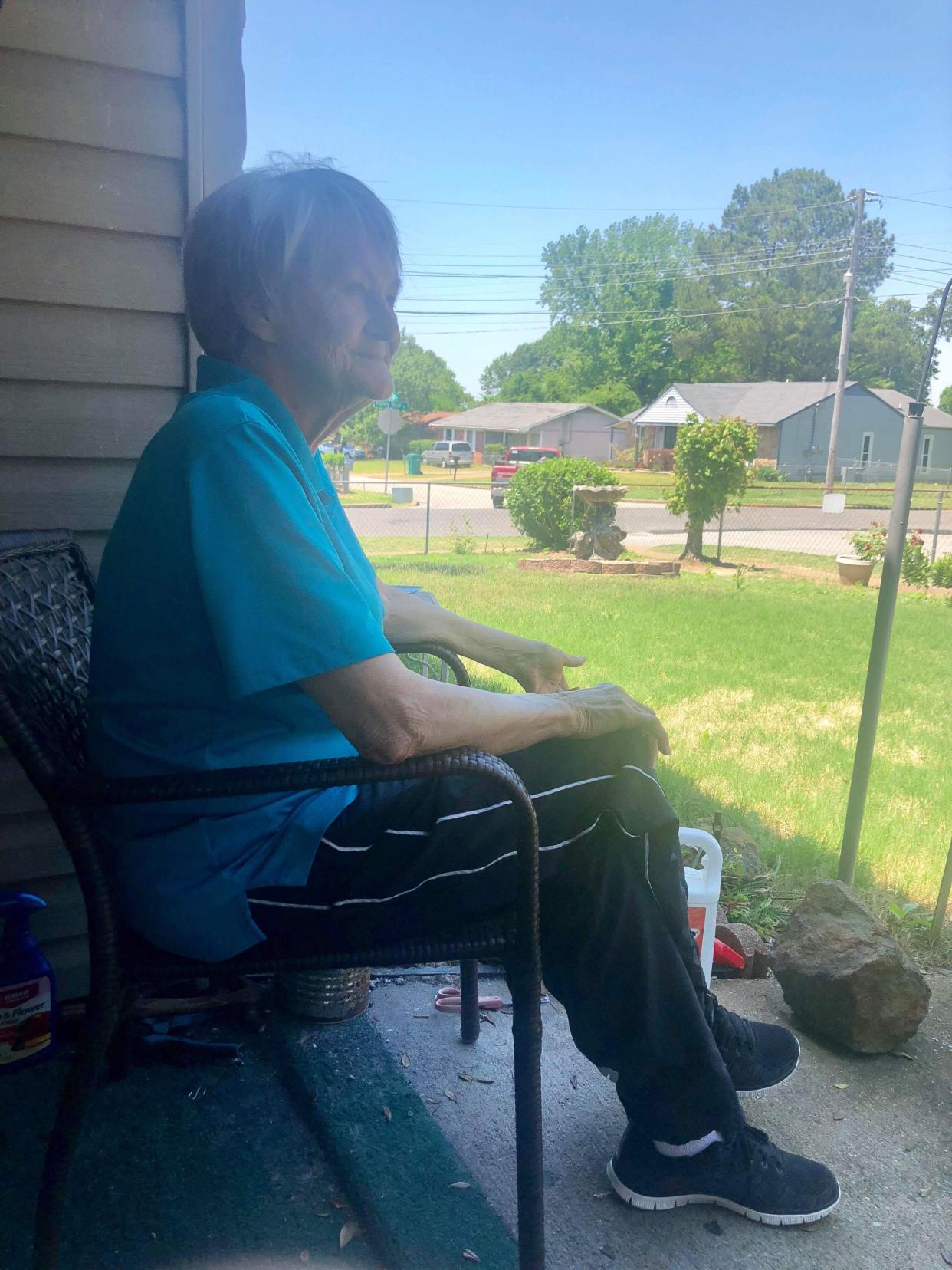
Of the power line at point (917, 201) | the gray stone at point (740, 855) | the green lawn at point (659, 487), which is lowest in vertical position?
the gray stone at point (740, 855)

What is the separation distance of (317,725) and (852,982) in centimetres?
106

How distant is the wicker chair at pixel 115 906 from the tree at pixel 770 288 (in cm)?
376

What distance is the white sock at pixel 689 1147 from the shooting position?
1.16 meters

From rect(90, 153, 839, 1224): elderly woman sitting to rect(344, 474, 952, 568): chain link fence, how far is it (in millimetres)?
4956

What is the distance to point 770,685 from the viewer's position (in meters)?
4.33

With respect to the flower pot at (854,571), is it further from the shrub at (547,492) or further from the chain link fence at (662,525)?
the shrub at (547,492)

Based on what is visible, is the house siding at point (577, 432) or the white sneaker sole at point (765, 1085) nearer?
the white sneaker sole at point (765, 1085)

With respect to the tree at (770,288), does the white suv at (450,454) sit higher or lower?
lower

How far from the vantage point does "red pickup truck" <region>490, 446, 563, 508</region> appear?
23.4 feet

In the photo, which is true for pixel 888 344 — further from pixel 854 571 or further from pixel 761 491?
pixel 761 491

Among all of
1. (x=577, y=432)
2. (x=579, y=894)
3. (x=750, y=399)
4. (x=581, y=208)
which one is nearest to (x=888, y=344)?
(x=581, y=208)

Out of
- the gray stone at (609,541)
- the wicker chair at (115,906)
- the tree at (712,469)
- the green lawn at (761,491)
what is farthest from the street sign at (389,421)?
the tree at (712,469)

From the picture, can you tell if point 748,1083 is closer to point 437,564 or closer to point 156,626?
point 156,626

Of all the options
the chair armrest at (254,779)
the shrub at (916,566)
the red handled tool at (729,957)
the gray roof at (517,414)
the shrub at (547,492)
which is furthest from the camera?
the shrub at (547,492)
